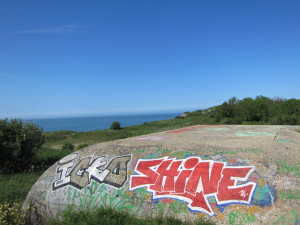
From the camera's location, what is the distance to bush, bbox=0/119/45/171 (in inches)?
593

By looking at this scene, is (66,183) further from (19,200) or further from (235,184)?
(235,184)

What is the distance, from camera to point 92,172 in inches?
316

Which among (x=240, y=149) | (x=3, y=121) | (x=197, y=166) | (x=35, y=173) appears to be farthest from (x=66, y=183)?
(x=3, y=121)

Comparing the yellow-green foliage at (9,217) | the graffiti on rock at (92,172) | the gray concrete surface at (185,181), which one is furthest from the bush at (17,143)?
the yellow-green foliage at (9,217)

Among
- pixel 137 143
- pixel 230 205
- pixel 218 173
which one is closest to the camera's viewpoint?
pixel 230 205

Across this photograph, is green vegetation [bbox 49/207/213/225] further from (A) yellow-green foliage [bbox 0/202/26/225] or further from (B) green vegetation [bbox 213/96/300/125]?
(B) green vegetation [bbox 213/96/300/125]

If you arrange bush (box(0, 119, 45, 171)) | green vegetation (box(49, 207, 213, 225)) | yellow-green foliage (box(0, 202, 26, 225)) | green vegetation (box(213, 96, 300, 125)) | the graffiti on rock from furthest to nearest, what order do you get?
green vegetation (box(213, 96, 300, 125)) → bush (box(0, 119, 45, 171)) → the graffiti on rock → yellow-green foliage (box(0, 202, 26, 225)) → green vegetation (box(49, 207, 213, 225))

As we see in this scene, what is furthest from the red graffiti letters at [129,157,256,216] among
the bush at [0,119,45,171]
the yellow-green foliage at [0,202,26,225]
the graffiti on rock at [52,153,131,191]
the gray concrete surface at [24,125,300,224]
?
the bush at [0,119,45,171]

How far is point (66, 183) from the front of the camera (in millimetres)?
8109

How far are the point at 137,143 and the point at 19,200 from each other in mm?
4953

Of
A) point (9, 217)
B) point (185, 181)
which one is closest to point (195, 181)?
point (185, 181)

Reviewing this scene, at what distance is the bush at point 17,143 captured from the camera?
15.1 metres

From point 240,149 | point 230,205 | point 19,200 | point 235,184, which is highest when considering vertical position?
point 240,149

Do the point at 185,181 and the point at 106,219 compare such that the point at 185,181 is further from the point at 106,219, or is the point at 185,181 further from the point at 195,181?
the point at 106,219
